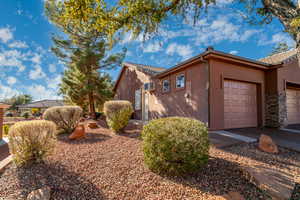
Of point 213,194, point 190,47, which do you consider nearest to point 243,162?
point 213,194

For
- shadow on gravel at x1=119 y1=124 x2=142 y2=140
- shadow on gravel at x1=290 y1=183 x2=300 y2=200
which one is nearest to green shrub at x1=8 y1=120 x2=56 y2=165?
shadow on gravel at x1=119 y1=124 x2=142 y2=140

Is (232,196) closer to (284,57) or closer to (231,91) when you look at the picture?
(231,91)

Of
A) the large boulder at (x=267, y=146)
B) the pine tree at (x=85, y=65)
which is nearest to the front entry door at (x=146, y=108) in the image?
the pine tree at (x=85, y=65)

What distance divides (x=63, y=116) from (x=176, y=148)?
5.68 meters

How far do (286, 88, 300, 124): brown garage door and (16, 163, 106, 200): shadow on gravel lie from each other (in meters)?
11.8

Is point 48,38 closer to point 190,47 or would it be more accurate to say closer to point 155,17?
point 155,17

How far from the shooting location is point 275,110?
25.0 ft

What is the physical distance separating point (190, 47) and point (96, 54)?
7652 mm

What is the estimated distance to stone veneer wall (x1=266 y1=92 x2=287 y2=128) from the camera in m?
7.52

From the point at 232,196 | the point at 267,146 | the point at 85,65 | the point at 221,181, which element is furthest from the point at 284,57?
the point at 85,65

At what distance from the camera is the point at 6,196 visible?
2.40 meters

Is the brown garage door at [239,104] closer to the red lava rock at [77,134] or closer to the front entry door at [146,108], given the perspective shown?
the front entry door at [146,108]

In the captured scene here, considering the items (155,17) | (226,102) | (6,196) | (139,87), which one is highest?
(155,17)

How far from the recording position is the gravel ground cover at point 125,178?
2428 mm
